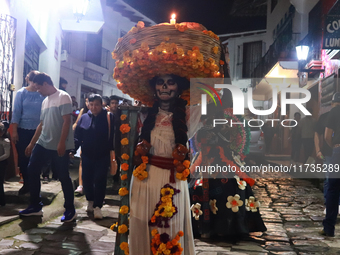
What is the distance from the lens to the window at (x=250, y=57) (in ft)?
89.2

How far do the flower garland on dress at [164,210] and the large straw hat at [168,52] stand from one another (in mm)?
1036

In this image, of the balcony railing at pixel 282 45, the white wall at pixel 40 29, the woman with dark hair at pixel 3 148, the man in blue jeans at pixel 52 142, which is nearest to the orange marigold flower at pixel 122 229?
the man in blue jeans at pixel 52 142

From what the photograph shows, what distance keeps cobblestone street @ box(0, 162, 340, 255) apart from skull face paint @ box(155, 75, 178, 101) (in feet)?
6.14

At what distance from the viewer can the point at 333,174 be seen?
493 cm

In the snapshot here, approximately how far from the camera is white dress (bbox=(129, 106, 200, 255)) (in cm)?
325

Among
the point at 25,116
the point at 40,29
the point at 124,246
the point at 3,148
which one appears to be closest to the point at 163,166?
the point at 124,246

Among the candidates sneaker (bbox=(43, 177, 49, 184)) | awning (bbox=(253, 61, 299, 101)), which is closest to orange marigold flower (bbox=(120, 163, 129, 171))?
sneaker (bbox=(43, 177, 49, 184))

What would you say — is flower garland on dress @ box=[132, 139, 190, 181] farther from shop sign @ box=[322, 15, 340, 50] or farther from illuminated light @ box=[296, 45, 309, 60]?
illuminated light @ box=[296, 45, 309, 60]

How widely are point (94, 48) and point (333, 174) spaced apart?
1711 cm

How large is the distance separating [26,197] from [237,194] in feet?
11.0

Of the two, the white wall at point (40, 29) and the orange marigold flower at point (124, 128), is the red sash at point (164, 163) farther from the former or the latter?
the white wall at point (40, 29)

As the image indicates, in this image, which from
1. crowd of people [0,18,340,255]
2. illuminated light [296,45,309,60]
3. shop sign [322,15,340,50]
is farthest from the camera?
illuminated light [296,45,309,60]

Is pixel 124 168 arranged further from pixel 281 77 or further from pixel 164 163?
pixel 281 77

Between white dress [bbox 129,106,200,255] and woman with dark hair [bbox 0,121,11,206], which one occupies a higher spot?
woman with dark hair [bbox 0,121,11,206]
